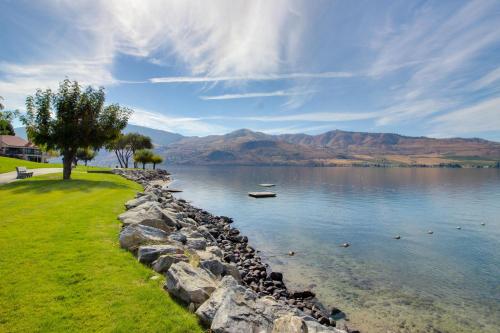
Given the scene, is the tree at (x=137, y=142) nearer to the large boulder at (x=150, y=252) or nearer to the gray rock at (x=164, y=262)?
the large boulder at (x=150, y=252)

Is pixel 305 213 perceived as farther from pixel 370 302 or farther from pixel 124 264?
pixel 124 264

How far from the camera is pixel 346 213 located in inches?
2345

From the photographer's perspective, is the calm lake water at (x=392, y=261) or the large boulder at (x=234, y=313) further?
the calm lake water at (x=392, y=261)

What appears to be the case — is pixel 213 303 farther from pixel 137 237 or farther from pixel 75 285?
pixel 137 237

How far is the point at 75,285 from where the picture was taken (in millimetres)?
12078

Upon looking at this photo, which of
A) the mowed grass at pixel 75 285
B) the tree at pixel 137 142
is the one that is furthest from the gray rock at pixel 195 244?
the tree at pixel 137 142

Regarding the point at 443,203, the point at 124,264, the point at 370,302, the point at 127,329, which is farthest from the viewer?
the point at 443,203

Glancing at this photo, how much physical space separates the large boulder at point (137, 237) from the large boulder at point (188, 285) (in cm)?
453

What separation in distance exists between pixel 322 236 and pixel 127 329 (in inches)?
1357

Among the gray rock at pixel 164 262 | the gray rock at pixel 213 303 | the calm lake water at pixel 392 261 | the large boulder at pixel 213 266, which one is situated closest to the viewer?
the gray rock at pixel 213 303

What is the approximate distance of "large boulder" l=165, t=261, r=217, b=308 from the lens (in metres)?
11.9

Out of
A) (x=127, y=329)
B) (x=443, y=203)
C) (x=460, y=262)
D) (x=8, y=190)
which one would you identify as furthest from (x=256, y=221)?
(x=443, y=203)

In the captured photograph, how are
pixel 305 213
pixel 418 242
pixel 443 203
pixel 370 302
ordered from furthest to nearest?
1. pixel 443 203
2. pixel 305 213
3. pixel 418 242
4. pixel 370 302

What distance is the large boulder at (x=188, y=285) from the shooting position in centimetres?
1191
